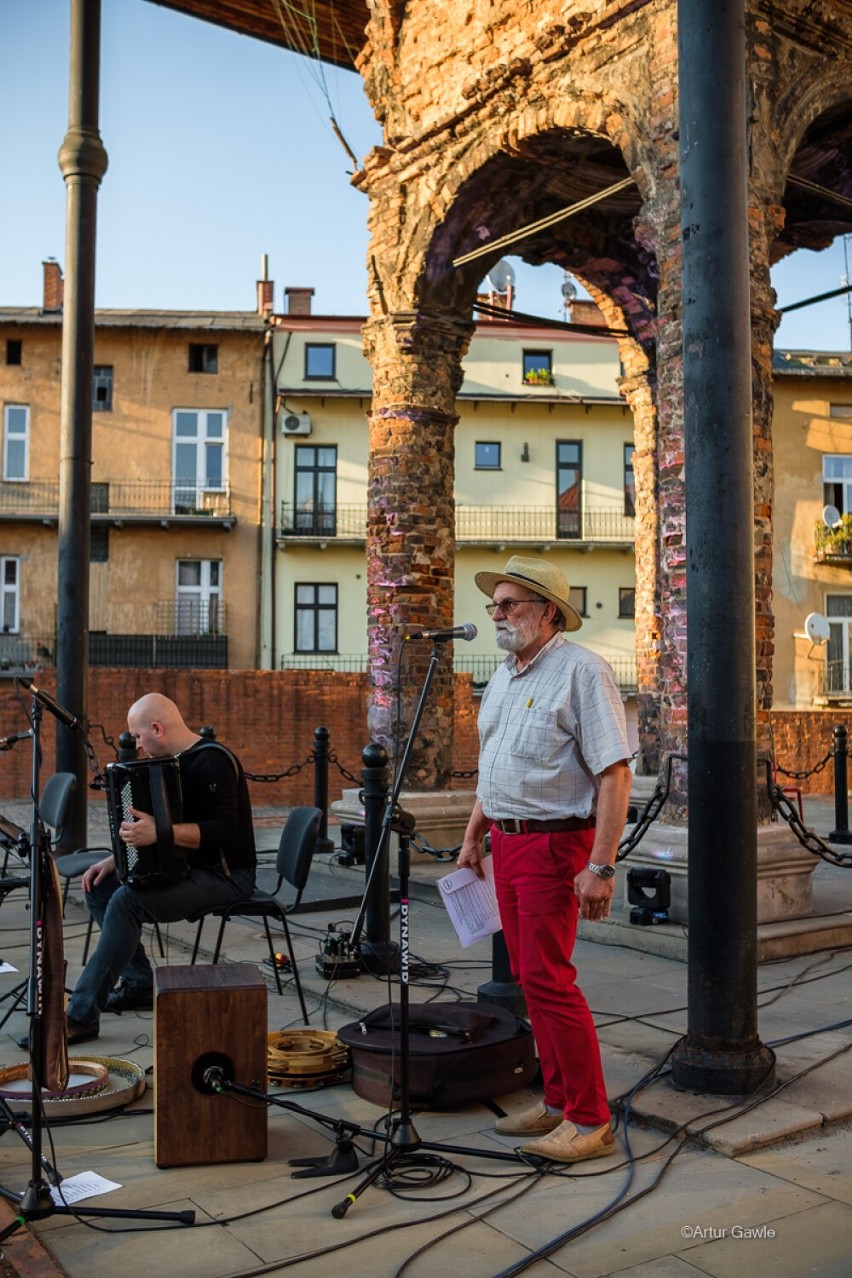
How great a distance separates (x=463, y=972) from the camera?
7.06 meters

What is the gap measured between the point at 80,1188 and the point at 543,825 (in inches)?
76.3

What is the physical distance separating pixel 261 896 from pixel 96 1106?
1.56m

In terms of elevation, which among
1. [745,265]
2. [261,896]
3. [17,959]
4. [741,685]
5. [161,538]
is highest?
[161,538]

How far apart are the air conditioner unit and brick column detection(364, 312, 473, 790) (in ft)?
74.3

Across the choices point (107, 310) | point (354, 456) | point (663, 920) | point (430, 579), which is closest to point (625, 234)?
point (430, 579)

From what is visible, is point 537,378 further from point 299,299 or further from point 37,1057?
point 37,1057

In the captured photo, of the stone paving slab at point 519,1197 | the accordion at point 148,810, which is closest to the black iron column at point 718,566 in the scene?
the stone paving slab at point 519,1197

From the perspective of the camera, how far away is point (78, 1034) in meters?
5.61

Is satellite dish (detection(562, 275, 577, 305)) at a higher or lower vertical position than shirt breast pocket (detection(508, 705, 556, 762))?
higher

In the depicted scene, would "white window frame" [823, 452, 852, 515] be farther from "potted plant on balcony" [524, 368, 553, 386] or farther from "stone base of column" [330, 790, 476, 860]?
"stone base of column" [330, 790, 476, 860]

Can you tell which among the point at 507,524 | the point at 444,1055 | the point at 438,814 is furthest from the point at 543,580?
the point at 507,524

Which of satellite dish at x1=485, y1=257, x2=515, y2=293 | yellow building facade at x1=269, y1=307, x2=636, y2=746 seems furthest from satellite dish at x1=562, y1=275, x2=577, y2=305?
satellite dish at x1=485, y1=257, x2=515, y2=293

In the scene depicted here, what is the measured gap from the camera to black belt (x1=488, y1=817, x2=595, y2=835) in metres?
4.35

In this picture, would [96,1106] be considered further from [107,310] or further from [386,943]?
[107,310]
